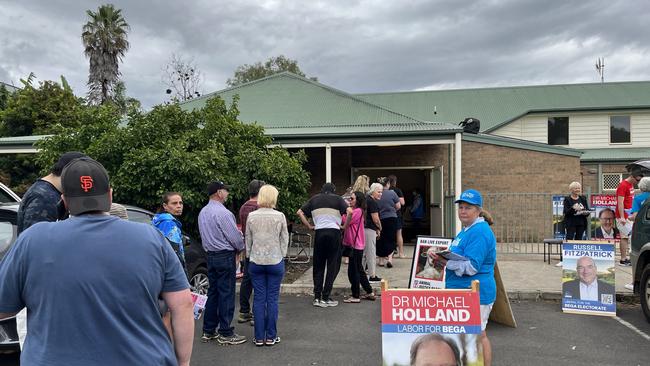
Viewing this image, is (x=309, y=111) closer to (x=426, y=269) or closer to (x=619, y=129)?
(x=426, y=269)

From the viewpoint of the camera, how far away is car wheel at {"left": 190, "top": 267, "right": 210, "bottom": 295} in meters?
6.93

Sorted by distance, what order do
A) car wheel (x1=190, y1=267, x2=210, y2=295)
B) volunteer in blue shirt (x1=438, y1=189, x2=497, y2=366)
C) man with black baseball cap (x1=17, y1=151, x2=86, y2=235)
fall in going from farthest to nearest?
car wheel (x1=190, y1=267, x2=210, y2=295) → volunteer in blue shirt (x1=438, y1=189, x2=497, y2=366) → man with black baseball cap (x1=17, y1=151, x2=86, y2=235)

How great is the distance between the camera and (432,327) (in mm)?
3527

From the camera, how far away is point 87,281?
1799mm

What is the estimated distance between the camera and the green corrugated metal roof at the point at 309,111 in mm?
12578

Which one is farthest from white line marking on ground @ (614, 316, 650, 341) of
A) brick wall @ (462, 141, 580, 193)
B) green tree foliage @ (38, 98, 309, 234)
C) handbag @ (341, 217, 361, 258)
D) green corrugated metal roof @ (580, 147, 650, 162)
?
green corrugated metal roof @ (580, 147, 650, 162)

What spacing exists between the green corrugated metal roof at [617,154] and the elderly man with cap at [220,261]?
1647 centimetres

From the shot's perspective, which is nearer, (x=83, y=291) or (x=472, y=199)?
(x=83, y=291)

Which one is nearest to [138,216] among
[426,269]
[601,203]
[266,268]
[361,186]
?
[266,268]

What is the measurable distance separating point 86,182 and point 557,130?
21520mm

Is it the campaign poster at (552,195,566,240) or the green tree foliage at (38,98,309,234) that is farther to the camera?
the campaign poster at (552,195,566,240)

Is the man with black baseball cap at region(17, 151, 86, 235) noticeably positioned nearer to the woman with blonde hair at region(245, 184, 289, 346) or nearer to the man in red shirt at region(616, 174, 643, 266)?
the woman with blonde hair at region(245, 184, 289, 346)

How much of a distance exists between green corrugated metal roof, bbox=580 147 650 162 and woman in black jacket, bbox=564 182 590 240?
30.5ft

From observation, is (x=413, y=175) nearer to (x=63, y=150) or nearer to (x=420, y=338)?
(x=63, y=150)
